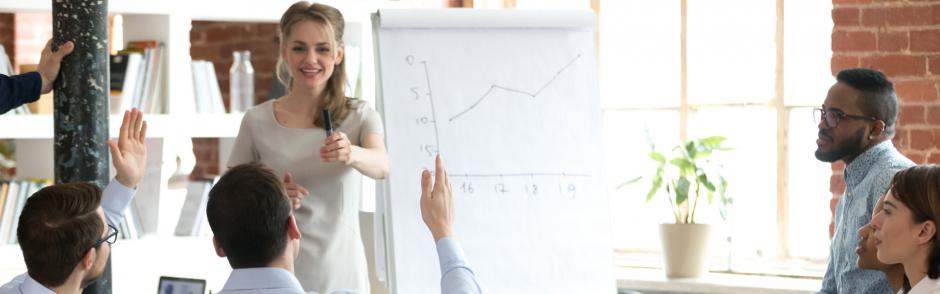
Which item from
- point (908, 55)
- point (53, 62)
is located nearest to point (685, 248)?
point (908, 55)

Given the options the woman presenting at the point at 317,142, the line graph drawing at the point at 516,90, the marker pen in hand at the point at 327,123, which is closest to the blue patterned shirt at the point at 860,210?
the line graph drawing at the point at 516,90

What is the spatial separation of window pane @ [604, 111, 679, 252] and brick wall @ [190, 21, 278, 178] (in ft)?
4.75

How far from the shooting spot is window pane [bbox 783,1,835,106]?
14.5 ft

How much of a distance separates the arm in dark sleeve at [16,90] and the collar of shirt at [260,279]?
652mm

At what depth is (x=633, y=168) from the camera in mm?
4848

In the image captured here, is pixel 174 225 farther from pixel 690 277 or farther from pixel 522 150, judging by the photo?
pixel 690 277

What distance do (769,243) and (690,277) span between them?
38 centimetres

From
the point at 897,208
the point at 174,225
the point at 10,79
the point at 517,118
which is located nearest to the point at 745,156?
the point at 517,118

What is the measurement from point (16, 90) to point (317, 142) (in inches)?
26.5

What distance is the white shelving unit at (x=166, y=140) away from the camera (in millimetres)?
3768

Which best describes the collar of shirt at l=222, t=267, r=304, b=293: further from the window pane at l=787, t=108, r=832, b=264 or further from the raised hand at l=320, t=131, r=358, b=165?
the window pane at l=787, t=108, r=832, b=264

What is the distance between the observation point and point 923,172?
7.45 ft

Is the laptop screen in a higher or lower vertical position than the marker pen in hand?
lower

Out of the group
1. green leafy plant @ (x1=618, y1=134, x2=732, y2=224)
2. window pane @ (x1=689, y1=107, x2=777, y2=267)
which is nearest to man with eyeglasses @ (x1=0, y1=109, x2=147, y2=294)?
green leafy plant @ (x1=618, y1=134, x2=732, y2=224)
